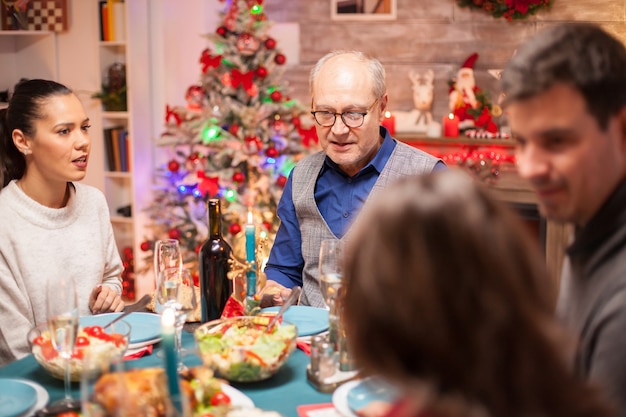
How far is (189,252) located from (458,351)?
4.09 metres

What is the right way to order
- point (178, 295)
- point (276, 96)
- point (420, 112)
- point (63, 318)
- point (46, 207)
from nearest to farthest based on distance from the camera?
point (63, 318) → point (178, 295) → point (46, 207) → point (276, 96) → point (420, 112)

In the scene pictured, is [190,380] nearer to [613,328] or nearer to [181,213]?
[613,328]

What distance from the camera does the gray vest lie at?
98.6 inches

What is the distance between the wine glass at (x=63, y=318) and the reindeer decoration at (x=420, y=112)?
3.64 metres

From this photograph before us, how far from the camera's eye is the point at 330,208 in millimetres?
2605

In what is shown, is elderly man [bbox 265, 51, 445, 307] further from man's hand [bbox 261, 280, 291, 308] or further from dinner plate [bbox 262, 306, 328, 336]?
dinner plate [bbox 262, 306, 328, 336]

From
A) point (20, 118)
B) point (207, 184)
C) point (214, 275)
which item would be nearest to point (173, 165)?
point (207, 184)

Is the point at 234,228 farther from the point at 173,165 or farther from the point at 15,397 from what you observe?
the point at 15,397

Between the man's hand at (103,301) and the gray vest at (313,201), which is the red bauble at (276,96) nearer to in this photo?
the gray vest at (313,201)

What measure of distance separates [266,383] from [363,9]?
390cm

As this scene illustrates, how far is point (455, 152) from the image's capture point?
478 centimetres

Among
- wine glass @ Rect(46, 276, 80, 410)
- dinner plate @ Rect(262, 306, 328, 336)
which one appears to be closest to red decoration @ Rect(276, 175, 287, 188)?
dinner plate @ Rect(262, 306, 328, 336)

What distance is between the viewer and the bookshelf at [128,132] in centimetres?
504

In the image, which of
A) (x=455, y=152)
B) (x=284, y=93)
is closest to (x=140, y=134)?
(x=284, y=93)
